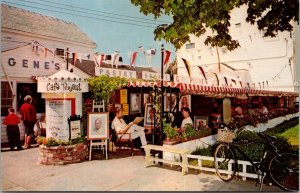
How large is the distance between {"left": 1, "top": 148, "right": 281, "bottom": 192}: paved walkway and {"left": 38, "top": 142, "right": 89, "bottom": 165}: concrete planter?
23 cm

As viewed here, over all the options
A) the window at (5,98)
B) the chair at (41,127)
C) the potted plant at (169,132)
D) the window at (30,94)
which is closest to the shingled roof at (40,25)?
the window at (30,94)

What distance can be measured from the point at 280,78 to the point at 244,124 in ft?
41.6

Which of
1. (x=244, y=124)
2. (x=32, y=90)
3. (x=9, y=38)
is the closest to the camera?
(x=32, y=90)

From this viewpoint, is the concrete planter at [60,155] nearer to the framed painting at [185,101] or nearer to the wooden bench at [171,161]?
the wooden bench at [171,161]

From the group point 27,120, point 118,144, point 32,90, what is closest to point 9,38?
point 32,90

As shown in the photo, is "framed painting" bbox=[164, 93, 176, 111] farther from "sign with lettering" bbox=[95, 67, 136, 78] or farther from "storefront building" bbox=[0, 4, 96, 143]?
"storefront building" bbox=[0, 4, 96, 143]

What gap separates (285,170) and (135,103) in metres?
7.94

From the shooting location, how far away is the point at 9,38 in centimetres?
1480

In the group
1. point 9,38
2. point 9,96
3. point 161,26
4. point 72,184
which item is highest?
point 9,38

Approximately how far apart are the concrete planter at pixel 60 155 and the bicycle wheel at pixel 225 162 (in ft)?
13.1

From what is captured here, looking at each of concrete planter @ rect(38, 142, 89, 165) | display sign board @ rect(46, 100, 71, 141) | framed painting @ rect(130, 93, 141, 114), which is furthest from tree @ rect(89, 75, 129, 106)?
framed painting @ rect(130, 93, 141, 114)

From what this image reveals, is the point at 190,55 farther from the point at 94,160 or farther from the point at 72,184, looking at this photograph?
the point at 72,184

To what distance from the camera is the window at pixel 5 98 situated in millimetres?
11305

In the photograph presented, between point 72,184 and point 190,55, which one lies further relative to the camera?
point 190,55
